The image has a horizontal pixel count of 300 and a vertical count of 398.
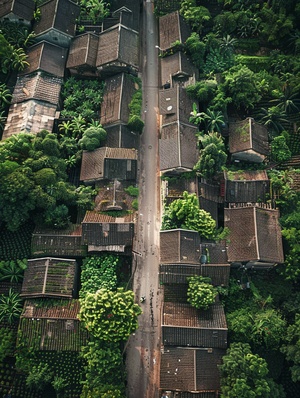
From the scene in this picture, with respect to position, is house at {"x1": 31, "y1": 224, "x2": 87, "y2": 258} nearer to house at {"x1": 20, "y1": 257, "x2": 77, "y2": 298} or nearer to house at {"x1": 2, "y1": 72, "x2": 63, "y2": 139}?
house at {"x1": 20, "y1": 257, "x2": 77, "y2": 298}

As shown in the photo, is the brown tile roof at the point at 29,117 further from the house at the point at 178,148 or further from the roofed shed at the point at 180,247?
the roofed shed at the point at 180,247

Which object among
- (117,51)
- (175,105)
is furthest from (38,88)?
(175,105)

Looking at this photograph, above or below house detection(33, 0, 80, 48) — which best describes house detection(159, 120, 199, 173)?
below

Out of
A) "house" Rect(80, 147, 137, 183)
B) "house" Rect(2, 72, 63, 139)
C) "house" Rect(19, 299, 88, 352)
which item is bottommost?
"house" Rect(19, 299, 88, 352)

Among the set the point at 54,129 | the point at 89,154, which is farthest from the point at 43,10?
the point at 89,154

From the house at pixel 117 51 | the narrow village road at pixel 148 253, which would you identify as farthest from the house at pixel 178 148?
the house at pixel 117 51

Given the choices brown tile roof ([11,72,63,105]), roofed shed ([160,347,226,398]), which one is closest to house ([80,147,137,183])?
brown tile roof ([11,72,63,105])
